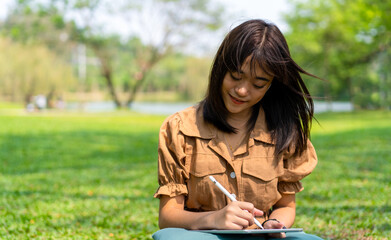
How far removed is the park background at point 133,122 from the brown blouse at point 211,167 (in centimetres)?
34

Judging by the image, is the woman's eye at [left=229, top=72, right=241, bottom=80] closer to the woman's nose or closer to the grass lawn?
the woman's nose

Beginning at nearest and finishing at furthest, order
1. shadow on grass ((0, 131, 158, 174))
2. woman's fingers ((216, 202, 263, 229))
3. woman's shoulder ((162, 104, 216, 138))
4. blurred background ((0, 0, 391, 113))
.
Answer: woman's fingers ((216, 202, 263, 229)), woman's shoulder ((162, 104, 216, 138)), shadow on grass ((0, 131, 158, 174)), blurred background ((0, 0, 391, 113))

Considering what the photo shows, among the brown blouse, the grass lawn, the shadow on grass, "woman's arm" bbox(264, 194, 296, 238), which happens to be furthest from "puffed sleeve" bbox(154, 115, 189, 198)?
the shadow on grass

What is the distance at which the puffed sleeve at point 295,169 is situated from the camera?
2.17 m

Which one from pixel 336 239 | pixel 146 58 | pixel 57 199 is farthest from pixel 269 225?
pixel 146 58

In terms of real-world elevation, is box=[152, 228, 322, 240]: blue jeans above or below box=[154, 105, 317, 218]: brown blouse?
below

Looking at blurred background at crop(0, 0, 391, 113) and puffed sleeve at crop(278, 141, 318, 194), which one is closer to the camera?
puffed sleeve at crop(278, 141, 318, 194)

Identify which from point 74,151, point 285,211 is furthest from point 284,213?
point 74,151

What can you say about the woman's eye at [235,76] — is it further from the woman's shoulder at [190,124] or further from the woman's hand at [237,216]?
the woman's hand at [237,216]

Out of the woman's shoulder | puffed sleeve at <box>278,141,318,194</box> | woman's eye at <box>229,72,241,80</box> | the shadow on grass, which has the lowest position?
the shadow on grass

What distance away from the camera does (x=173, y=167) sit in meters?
2.06

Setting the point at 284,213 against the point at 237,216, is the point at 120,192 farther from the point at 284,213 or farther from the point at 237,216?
the point at 237,216

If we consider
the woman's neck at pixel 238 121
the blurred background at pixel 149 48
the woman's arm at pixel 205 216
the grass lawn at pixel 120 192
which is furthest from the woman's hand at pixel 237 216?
the blurred background at pixel 149 48

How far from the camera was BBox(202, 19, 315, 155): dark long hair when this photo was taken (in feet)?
6.54
